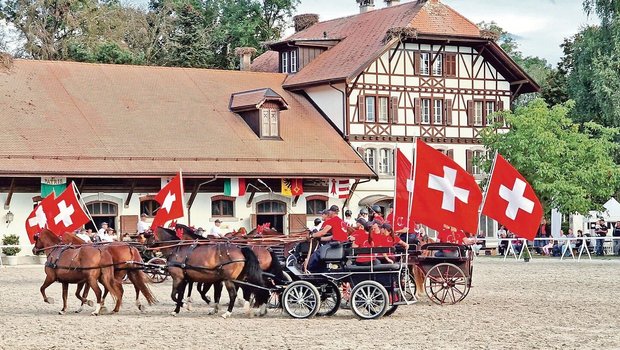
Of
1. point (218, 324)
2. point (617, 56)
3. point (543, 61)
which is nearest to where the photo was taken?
point (218, 324)

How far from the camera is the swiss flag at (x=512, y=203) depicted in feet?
65.5

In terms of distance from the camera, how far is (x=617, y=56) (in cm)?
5047

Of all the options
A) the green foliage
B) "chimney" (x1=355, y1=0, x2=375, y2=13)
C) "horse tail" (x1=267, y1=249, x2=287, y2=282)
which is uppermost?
"chimney" (x1=355, y1=0, x2=375, y2=13)

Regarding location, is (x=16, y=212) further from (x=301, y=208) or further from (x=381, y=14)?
(x=381, y=14)

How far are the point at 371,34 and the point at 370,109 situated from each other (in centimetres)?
341

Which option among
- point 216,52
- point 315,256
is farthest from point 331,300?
point 216,52

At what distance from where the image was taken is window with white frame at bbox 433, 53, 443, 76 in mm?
49500

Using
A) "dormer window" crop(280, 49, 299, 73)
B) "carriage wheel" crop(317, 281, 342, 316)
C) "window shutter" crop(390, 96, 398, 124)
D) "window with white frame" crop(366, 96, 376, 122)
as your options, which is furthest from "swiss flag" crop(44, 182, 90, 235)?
"dormer window" crop(280, 49, 299, 73)

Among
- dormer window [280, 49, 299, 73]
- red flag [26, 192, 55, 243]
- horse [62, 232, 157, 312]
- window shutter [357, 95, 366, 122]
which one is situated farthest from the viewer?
dormer window [280, 49, 299, 73]

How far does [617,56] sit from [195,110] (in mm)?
18043

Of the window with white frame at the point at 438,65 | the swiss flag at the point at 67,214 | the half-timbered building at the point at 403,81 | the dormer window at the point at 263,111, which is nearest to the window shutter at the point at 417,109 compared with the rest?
the half-timbered building at the point at 403,81

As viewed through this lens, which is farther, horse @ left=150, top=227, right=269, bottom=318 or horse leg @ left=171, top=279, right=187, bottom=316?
horse leg @ left=171, top=279, right=187, bottom=316

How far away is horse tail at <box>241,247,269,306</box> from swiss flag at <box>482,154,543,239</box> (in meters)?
3.93

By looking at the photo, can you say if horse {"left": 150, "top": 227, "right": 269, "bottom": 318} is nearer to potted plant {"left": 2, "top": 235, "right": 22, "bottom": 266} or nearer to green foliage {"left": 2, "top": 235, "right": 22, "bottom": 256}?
potted plant {"left": 2, "top": 235, "right": 22, "bottom": 266}
